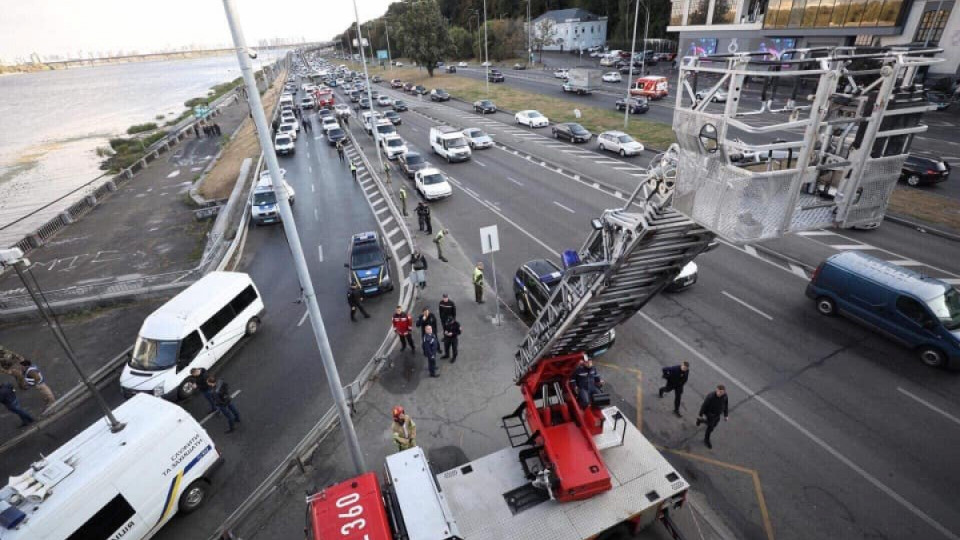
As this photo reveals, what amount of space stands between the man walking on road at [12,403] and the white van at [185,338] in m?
2.17

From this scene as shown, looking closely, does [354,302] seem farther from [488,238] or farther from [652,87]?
[652,87]

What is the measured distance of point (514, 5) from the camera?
114 meters

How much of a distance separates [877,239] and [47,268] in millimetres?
37862

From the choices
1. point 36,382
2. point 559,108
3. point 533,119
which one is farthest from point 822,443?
point 559,108

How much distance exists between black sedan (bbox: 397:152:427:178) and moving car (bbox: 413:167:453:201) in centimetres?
366

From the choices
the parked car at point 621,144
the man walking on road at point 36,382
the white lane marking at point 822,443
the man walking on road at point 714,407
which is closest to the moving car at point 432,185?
the parked car at point 621,144

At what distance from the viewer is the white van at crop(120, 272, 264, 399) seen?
11.8m

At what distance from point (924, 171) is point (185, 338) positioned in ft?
105

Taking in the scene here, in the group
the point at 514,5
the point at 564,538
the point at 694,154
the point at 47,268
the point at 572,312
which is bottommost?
the point at 47,268

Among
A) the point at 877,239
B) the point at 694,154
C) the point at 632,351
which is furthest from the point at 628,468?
the point at 877,239

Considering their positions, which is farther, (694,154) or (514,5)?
(514,5)

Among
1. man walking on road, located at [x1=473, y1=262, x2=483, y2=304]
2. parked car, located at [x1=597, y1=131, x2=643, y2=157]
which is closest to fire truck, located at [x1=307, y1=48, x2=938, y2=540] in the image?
man walking on road, located at [x1=473, y1=262, x2=483, y2=304]

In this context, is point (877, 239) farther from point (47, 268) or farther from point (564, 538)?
point (47, 268)

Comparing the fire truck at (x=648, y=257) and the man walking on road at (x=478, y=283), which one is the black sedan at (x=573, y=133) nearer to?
the man walking on road at (x=478, y=283)
